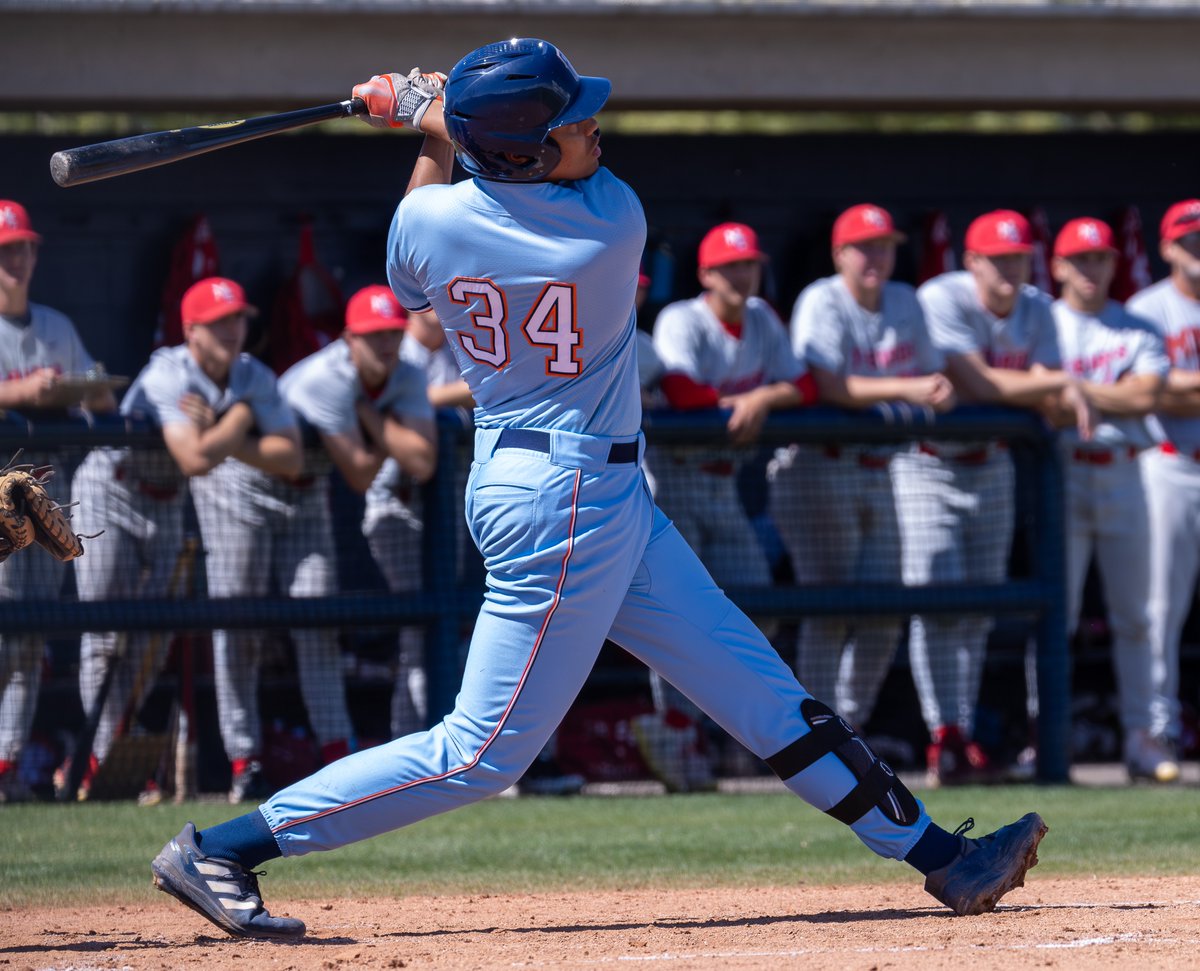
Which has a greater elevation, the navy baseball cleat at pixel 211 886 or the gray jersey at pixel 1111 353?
the gray jersey at pixel 1111 353

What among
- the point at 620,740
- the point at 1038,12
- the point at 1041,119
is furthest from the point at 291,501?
the point at 1041,119

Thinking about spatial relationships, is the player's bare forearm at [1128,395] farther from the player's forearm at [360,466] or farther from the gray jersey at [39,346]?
the gray jersey at [39,346]

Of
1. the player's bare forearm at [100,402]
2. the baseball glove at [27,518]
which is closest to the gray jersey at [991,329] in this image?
the player's bare forearm at [100,402]

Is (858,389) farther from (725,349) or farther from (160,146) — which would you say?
(160,146)

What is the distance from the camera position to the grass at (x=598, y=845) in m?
4.45

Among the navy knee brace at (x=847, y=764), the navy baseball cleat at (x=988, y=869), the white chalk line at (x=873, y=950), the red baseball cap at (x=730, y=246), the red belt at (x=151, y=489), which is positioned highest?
the red baseball cap at (x=730, y=246)

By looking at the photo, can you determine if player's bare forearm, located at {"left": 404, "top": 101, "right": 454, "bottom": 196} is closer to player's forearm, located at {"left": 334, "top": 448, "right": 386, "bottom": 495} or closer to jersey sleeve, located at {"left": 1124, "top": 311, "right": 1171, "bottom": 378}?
player's forearm, located at {"left": 334, "top": 448, "right": 386, "bottom": 495}

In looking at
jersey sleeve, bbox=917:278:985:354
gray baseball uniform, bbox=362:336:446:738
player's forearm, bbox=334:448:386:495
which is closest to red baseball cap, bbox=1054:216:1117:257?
jersey sleeve, bbox=917:278:985:354

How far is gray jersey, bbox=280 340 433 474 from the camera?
605 centimetres

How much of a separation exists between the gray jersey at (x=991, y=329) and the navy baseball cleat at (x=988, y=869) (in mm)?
3299

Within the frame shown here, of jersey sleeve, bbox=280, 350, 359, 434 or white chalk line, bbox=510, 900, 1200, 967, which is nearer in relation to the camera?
white chalk line, bbox=510, 900, 1200, 967

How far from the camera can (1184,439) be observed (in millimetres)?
6930

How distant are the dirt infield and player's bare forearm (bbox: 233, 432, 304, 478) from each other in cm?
200

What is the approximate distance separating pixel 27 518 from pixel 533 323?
1199 mm
